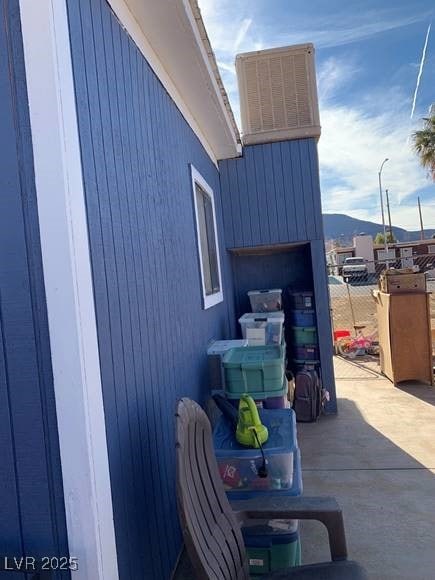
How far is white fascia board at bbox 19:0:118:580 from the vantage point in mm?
1279

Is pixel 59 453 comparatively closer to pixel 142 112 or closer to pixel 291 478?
pixel 291 478

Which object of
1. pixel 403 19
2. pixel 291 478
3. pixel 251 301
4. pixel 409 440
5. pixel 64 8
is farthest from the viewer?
pixel 403 19

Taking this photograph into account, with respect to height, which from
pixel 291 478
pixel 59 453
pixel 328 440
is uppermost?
pixel 59 453

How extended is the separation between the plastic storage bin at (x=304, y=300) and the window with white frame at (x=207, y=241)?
1139 mm

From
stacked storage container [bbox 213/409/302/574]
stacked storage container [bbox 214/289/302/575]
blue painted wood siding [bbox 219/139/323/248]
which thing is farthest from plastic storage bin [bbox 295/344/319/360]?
stacked storage container [bbox 213/409/302/574]

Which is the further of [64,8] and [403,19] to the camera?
[403,19]

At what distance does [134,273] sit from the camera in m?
1.87

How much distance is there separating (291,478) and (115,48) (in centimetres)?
219

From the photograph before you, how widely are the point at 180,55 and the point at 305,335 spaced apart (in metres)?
3.40

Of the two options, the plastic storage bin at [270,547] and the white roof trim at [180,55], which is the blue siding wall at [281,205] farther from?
the plastic storage bin at [270,547]

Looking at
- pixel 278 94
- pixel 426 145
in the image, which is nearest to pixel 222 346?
pixel 278 94

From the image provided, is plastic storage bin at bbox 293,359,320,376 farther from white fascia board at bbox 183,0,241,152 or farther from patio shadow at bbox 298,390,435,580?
white fascia board at bbox 183,0,241,152

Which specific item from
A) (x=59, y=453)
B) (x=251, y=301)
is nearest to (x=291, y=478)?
(x=59, y=453)

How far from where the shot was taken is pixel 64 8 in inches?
54.6
